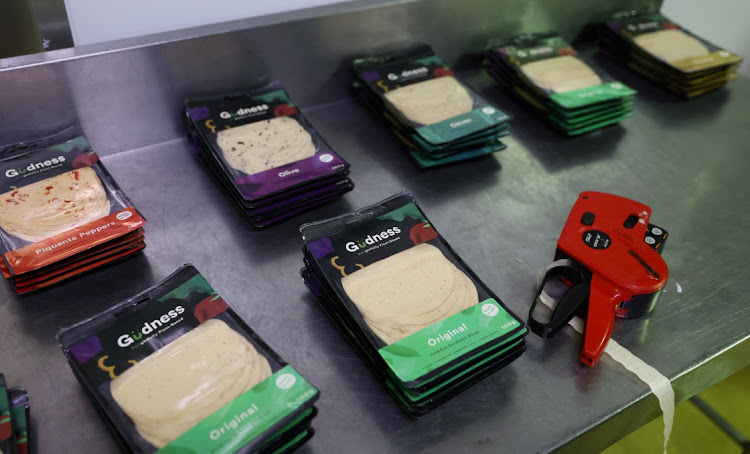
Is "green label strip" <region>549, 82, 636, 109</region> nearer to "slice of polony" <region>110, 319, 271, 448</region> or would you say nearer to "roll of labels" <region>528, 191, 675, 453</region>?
"roll of labels" <region>528, 191, 675, 453</region>

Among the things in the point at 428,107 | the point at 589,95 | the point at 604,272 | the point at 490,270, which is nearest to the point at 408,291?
the point at 490,270

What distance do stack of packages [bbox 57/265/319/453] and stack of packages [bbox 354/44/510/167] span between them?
0.65 meters

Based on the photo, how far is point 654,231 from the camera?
117 cm

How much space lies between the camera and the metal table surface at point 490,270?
0.95 metres

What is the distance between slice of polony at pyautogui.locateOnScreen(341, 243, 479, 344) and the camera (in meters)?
1.00

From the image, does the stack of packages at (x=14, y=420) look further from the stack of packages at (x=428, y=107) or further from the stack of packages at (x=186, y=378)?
the stack of packages at (x=428, y=107)

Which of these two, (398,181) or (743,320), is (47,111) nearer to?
(398,181)

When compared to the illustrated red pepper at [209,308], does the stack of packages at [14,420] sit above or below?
below

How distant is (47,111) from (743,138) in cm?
170

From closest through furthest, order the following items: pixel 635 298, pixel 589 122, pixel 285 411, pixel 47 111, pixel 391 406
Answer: pixel 285 411 < pixel 391 406 < pixel 635 298 < pixel 47 111 < pixel 589 122

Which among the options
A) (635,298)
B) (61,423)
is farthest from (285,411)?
(635,298)

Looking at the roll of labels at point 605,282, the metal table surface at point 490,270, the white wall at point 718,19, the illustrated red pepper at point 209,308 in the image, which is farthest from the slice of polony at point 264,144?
the white wall at point 718,19

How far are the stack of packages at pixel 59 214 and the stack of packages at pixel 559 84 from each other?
1.04 metres

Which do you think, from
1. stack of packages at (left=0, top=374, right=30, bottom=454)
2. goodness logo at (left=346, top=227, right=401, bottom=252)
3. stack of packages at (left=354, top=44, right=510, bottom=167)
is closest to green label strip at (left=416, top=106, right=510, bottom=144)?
stack of packages at (left=354, top=44, right=510, bottom=167)
